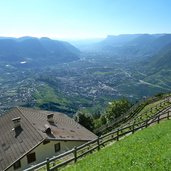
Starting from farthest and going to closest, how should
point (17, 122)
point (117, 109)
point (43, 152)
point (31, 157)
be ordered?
point (117, 109), point (17, 122), point (43, 152), point (31, 157)

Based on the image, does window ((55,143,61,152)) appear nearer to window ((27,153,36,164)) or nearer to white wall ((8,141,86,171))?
white wall ((8,141,86,171))

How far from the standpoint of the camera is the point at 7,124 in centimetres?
4784

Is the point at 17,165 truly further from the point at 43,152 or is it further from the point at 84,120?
the point at 84,120

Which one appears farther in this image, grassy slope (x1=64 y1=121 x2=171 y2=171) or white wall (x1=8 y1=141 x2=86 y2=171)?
white wall (x1=8 y1=141 x2=86 y2=171)

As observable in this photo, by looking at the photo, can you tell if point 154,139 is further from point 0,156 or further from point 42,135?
point 0,156

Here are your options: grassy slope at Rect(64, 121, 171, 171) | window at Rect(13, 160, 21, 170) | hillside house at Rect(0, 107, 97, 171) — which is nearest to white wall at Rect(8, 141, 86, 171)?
hillside house at Rect(0, 107, 97, 171)

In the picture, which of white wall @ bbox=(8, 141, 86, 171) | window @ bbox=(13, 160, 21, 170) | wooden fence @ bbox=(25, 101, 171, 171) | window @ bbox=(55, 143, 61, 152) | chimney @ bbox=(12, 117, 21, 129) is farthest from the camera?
chimney @ bbox=(12, 117, 21, 129)

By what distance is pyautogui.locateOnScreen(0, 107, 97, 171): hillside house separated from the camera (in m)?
36.3

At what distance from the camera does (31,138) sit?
1524 inches

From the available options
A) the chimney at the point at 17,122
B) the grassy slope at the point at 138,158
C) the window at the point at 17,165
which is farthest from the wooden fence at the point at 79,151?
the chimney at the point at 17,122

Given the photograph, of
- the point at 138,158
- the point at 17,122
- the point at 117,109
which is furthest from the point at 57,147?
the point at 117,109

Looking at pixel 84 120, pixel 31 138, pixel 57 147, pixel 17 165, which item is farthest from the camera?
pixel 84 120

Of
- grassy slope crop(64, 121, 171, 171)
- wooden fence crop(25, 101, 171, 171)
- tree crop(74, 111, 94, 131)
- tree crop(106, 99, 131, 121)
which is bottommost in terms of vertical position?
tree crop(106, 99, 131, 121)

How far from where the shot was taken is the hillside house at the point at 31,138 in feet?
119
